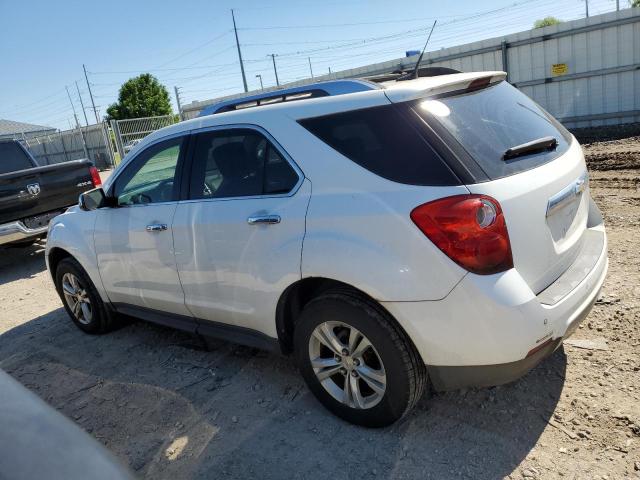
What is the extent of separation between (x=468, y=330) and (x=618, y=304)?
211 cm

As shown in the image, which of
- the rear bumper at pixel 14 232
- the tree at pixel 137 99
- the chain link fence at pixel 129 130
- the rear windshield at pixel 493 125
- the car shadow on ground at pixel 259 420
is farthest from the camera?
the tree at pixel 137 99

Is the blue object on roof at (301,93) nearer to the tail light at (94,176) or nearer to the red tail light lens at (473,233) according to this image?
the red tail light lens at (473,233)

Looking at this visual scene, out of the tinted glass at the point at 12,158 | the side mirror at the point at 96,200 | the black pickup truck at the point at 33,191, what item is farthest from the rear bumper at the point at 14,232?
the side mirror at the point at 96,200

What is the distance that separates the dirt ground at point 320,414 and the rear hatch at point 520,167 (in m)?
0.79

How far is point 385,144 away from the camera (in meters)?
2.58

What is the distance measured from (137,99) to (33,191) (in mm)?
50773

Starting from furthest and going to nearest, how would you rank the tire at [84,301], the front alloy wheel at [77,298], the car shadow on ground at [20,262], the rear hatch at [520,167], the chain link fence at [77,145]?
the chain link fence at [77,145], the car shadow on ground at [20,262], the front alloy wheel at [77,298], the tire at [84,301], the rear hatch at [520,167]

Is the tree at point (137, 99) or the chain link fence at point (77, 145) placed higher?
the tree at point (137, 99)

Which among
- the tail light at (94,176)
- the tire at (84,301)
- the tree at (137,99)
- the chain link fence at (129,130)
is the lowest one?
the tire at (84,301)

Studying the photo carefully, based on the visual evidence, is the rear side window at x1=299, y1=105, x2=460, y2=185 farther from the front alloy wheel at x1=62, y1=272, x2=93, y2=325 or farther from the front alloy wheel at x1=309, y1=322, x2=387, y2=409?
the front alloy wheel at x1=62, y1=272, x2=93, y2=325

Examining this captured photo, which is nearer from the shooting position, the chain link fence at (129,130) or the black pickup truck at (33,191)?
the black pickup truck at (33,191)

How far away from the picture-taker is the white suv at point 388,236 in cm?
235

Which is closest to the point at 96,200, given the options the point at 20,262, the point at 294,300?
the point at 294,300

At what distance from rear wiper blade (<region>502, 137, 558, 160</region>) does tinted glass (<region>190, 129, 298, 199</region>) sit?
1.11 meters
